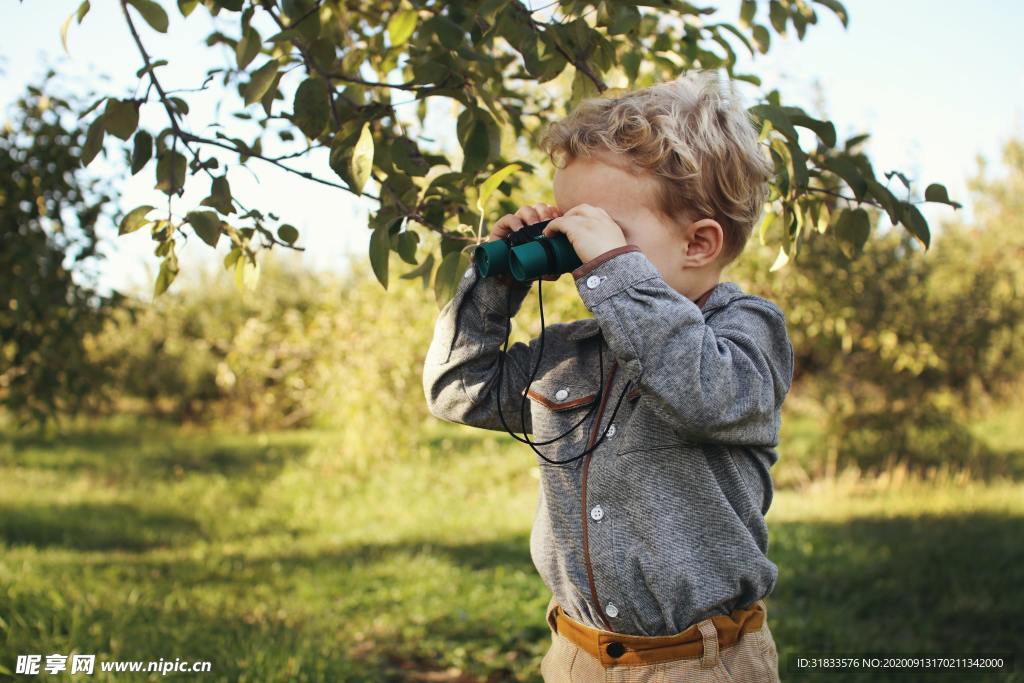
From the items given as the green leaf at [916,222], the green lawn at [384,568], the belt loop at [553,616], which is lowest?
the green lawn at [384,568]

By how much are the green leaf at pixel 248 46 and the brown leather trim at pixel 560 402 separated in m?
0.98

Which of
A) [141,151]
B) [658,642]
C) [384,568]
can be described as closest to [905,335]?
[384,568]

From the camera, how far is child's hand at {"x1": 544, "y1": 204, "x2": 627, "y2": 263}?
4.42 ft

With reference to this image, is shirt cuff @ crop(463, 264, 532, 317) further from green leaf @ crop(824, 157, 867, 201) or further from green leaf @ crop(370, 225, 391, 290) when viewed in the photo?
green leaf @ crop(824, 157, 867, 201)

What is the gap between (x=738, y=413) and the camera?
4.38 ft

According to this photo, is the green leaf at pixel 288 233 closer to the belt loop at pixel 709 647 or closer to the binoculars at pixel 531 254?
the binoculars at pixel 531 254

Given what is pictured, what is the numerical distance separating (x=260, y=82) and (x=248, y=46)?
0.53 feet

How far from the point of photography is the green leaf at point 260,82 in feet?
5.80

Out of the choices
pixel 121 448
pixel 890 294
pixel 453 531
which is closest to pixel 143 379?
pixel 121 448

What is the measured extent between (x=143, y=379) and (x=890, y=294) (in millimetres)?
11491

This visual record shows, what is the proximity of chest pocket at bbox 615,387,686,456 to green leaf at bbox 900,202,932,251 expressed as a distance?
89 centimetres

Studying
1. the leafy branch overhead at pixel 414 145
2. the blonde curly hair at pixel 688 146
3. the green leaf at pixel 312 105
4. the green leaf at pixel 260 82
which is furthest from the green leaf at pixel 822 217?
the green leaf at pixel 260 82

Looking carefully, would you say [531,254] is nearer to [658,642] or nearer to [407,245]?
[407,245]

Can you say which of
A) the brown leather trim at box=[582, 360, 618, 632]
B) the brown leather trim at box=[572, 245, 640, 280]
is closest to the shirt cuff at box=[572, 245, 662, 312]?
the brown leather trim at box=[572, 245, 640, 280]
